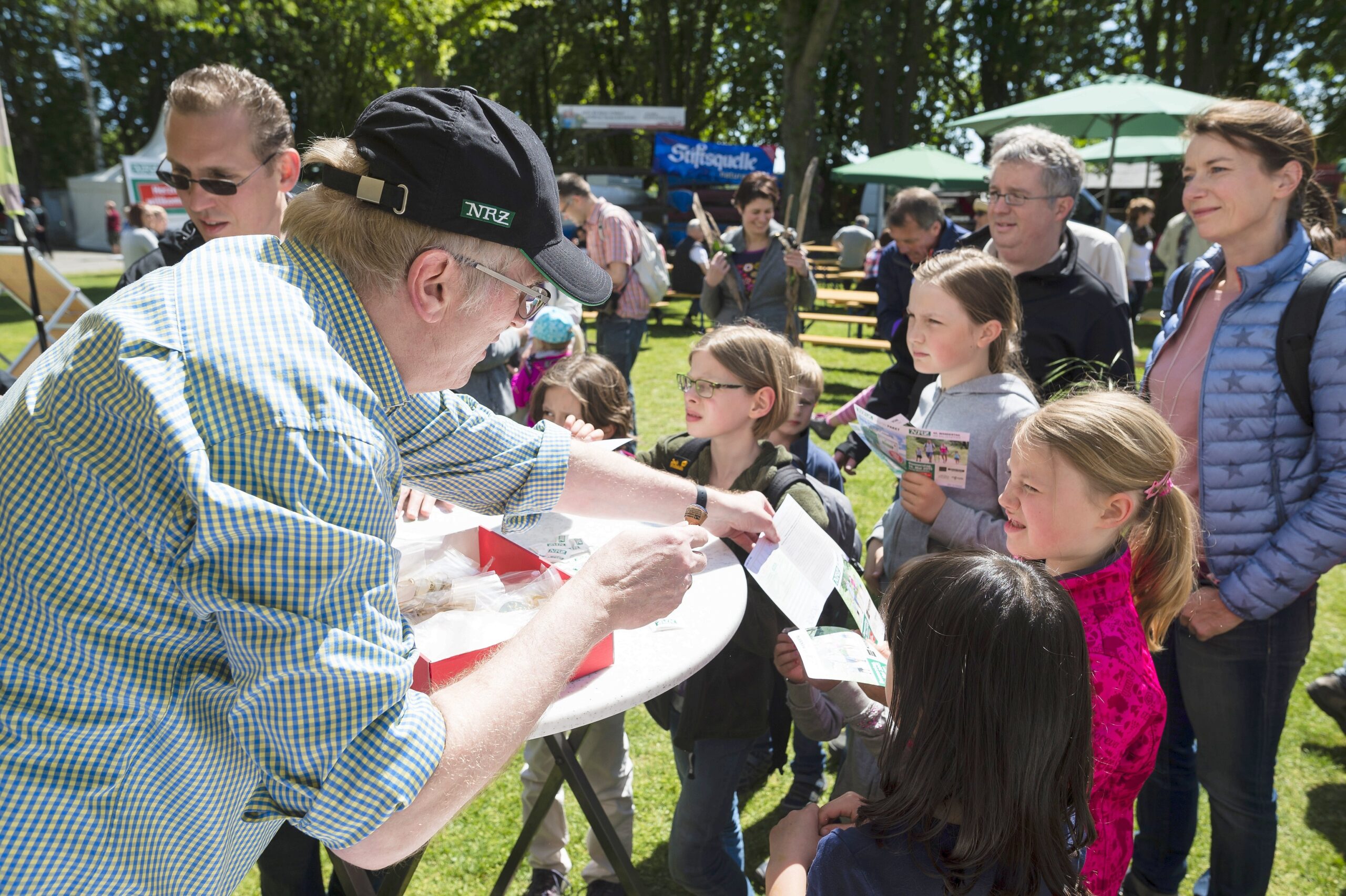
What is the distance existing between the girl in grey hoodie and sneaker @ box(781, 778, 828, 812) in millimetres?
889

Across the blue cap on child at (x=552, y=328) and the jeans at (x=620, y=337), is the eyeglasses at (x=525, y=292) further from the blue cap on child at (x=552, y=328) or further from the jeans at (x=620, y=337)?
the jeans at (x=620, y=337)

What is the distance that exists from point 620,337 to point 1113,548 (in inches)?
232

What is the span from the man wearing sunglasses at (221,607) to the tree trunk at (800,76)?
17.6 m

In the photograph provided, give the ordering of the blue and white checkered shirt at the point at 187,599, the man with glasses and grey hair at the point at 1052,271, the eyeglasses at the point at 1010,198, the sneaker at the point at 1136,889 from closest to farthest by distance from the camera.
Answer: the blue and white checkered shirt at the point at 187,599 < the sneaker at the point at 1136,889 < the man with glasses and grey hair at the point at 1052,271 < the eyeglasses at the point at 1010,198

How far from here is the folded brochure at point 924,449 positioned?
2.30 m

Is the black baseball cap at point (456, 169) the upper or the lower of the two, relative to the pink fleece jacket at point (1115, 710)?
upper

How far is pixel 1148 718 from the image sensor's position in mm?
1773

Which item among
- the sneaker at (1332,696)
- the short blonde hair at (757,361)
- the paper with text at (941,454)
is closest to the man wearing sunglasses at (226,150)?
the short blonde hair at (757,361)

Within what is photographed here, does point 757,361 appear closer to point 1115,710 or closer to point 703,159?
point 1115,710

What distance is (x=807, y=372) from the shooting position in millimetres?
3574

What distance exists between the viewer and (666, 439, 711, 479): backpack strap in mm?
2785

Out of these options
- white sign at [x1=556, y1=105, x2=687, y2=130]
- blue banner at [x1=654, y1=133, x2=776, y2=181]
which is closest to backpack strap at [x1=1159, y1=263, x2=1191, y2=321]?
blue banner at [x1=654, y1=133, x2=776, y2=181]

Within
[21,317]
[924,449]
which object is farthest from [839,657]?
[21,317]

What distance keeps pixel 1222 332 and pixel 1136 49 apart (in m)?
28.5
